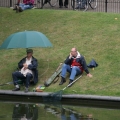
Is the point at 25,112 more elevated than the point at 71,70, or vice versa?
the point at 71,70

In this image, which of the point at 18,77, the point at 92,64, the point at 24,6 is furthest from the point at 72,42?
the point at 24,6

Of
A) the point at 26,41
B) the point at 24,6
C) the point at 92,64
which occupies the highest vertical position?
the point at 24,6

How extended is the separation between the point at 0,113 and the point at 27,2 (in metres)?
10.9

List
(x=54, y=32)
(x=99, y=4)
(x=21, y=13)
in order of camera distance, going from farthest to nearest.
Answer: (x=99, y=4) → (x=21, y=13) → (x=54, y=32)

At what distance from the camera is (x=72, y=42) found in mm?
22812

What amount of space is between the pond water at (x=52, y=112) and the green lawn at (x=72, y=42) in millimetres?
1236

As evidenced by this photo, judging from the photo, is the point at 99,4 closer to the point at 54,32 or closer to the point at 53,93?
the point at 54,32

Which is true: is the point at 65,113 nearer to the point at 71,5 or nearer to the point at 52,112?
the point at 52,112

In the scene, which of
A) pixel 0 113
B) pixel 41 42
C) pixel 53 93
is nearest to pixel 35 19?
pixel 41 42

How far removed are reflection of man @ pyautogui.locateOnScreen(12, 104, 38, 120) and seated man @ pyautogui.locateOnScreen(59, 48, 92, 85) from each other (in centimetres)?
188

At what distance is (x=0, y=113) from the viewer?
54.4 ft

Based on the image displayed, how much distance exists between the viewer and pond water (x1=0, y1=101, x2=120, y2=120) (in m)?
16.0

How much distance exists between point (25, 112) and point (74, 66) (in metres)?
3.15

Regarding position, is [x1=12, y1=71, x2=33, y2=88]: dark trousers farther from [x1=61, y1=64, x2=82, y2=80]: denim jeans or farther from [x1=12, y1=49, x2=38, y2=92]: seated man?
[x1=61, y1=64, x2=82, y2=80]: denim jeans
